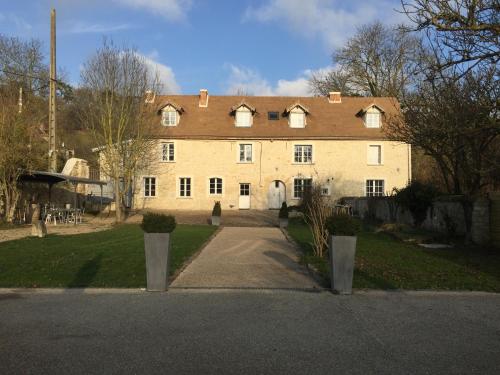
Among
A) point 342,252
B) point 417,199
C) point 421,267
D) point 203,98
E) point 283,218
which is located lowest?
point 421,267

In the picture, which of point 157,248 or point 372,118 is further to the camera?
point 372,118

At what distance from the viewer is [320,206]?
40.0ft

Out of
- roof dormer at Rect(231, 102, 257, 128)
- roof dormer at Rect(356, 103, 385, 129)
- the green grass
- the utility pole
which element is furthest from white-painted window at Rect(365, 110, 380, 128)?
the green grass

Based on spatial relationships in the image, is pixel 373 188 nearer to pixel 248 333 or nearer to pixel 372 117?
pixel 372 117

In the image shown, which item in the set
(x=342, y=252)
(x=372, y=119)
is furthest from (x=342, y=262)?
(x=372, y=119)

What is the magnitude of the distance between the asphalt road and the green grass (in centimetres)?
84

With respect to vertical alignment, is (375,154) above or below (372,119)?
below

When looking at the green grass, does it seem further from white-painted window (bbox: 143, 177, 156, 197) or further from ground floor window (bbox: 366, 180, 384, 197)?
ground floor window (bbox: 366, 180, 384, 197)

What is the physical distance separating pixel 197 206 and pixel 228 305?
27.1 m

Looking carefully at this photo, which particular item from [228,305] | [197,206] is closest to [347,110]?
[197,206]

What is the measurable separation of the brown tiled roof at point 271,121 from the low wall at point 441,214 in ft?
25.5

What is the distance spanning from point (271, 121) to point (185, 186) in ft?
26.2

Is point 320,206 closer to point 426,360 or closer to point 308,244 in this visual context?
point 308,244

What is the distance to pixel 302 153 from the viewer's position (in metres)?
33.7
